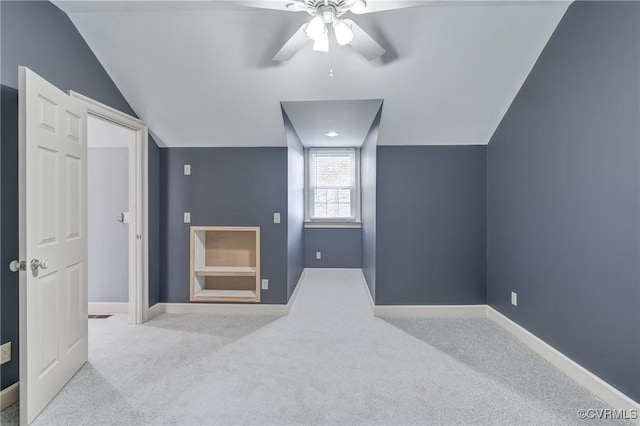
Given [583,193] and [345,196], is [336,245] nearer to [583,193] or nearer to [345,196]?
[345,196]

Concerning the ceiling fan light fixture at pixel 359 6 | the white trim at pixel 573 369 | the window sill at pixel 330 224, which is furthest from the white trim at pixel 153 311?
the white trim at pixel 573 369

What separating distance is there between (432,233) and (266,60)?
2.42 meters

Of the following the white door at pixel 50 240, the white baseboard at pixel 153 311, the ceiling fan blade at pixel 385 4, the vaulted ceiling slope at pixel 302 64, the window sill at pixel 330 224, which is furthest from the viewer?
the window sill at pixel 330 224

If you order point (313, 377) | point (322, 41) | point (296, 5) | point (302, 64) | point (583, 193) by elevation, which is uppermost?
point (302, 64)

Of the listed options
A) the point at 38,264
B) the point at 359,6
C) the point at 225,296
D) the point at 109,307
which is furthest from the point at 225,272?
the point at 359,6

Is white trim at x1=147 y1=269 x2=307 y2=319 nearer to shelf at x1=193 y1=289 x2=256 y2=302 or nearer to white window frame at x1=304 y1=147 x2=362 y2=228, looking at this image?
shelf at x1=193 y1=289 x2=256 y2=302

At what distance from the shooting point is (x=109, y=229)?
11.7 feet

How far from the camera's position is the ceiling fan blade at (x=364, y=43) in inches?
73.0

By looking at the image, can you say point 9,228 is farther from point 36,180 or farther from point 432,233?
point 432,233

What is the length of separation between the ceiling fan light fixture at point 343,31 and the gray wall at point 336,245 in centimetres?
398

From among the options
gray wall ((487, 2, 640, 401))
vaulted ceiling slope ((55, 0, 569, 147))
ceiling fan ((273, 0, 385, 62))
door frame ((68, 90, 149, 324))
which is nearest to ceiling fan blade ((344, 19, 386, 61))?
ceiling fan ((273, 0, 385, 62))

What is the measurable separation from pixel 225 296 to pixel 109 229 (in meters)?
1.56

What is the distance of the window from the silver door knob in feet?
13.2

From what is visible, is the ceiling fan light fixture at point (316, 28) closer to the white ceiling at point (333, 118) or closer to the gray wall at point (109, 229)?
the white ceiling at point (333, 118)
